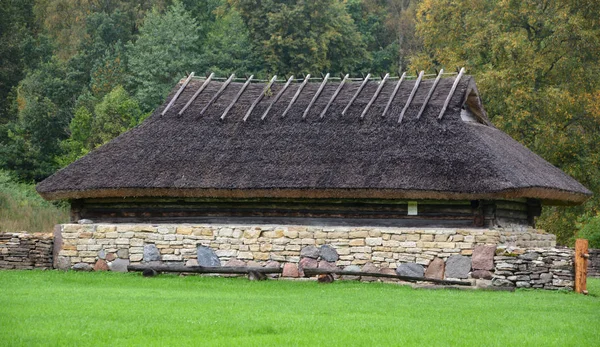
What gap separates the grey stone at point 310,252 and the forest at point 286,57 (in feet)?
38.1

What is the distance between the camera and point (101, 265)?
25.9 m

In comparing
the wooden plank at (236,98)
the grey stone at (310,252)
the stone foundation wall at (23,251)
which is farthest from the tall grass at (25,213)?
the grey stone at (310,252)

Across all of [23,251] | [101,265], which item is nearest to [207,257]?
[101,265]

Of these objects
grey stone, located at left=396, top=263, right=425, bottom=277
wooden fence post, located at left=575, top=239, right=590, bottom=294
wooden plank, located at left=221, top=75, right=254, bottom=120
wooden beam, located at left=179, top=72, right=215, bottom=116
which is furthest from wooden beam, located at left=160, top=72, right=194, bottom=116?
wooden fence post, located at left=575, top=239, right=590, bottom=294

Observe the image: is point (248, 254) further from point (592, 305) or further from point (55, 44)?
point (55, 44)

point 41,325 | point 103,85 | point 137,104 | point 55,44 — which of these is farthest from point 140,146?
point 55,44

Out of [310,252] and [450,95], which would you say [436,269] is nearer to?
[310,252]

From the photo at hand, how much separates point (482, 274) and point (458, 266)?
2.05 feet

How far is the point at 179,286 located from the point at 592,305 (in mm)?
8270

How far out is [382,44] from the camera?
63312 mm

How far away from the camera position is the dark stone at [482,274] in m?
22.6

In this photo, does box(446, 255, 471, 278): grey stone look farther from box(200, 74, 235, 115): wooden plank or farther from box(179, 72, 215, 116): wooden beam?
box(179, 72, 215, 116): wooden beam

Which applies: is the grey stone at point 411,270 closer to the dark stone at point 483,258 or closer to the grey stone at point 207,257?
the dark stone at point 483,258

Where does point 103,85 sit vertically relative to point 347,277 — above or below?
above
